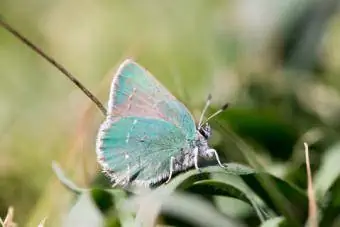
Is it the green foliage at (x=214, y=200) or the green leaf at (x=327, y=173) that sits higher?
the green leaf at (x=327, y=173)

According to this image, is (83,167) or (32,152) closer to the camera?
(83,167)

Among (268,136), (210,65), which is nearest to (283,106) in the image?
(268,136)

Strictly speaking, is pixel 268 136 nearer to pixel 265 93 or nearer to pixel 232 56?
pixel 265 93

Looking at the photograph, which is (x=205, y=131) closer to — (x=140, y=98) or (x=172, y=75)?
(x=140, y=98)

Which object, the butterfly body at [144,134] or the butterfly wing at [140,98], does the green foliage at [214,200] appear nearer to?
the butterfly body at [144,134]

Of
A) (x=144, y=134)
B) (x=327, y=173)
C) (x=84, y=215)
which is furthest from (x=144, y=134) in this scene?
(x=327, y=173)

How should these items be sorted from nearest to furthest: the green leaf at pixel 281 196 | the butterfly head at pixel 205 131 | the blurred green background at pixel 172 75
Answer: the green leaf at pixel 281 196, the butterfly head at pixel 205 131, the blurred green background at pixel 172 75

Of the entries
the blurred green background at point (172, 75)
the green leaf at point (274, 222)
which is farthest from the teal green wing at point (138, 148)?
the green leaf at point (274, 222)
